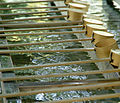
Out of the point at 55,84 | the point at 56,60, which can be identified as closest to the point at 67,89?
the point at 55,84

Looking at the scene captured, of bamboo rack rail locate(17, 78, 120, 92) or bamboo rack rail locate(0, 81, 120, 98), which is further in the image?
bamboo rack rail locate(17, 78, 120, 92)

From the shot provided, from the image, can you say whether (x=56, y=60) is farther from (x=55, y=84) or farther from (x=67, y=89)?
(x=67, y=89)

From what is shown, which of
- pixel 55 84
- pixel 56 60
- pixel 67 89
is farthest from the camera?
pixel 56 60

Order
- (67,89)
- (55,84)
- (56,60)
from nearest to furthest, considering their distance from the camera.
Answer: (67,89) < (55,84) < (56,60)

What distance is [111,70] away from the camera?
234 cm

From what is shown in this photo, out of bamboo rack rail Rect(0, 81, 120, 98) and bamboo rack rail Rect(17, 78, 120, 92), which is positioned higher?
bamboo rack rail Rect(0, 81, 120, 98)

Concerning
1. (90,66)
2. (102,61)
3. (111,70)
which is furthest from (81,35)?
(111,70)

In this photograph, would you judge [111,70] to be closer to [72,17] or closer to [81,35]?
[81,35]

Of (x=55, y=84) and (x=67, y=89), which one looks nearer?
(x=67, y=89)

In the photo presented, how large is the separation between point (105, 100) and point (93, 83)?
188 mm

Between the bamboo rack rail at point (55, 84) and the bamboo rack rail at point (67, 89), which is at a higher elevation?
the bamboo rack rail at point (67, 89)

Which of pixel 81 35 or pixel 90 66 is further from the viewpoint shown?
pixel 81 35

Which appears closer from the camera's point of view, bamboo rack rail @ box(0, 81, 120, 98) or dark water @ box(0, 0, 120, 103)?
bamboo rack rail @ box(0, 81, 120, 98)

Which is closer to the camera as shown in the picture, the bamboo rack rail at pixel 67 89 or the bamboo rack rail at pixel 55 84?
the bamboo rack rail at pixel 67 89
